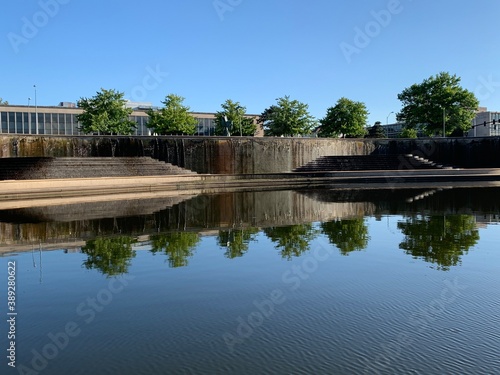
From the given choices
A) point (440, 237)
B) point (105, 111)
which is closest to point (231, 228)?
point (440, 237)

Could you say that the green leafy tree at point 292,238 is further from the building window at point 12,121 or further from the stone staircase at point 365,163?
the building window at point 12,121

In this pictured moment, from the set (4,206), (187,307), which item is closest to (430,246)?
(187,307)

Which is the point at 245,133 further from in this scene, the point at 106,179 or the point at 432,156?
the point at 106,179

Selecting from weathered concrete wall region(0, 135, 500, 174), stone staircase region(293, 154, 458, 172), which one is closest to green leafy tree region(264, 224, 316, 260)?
weathered concrete wall region(0, 135, 500, 174)

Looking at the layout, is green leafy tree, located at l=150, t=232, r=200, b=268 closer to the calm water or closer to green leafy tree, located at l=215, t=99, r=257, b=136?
the calm water

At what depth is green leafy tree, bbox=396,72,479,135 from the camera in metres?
76.1

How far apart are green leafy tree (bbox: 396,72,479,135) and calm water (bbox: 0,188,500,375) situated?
66.8 meters

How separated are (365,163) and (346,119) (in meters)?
34.4

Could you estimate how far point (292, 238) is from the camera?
13719mm

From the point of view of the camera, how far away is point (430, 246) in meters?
12.1

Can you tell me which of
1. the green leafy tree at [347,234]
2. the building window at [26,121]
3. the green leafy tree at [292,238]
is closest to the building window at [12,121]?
the building window at [26,121]

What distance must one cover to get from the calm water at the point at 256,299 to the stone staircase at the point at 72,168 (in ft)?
67.4

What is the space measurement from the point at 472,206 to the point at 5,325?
2089 centimetres

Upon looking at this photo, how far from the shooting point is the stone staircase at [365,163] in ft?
176
